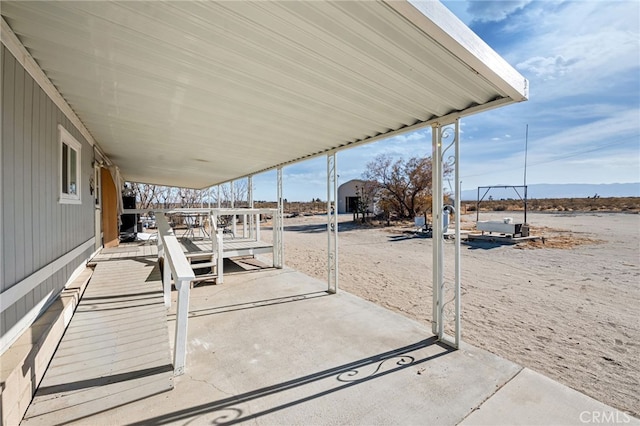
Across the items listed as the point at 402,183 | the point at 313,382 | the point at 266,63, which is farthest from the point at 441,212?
the point at 402,183

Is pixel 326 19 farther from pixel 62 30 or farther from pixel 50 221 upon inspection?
pixel 50 221

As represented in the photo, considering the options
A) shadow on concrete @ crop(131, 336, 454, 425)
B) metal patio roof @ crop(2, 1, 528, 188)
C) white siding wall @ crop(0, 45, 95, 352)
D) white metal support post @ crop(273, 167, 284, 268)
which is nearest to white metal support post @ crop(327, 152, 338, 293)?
metal patio roof @ crop(2, 1, 528, 188)

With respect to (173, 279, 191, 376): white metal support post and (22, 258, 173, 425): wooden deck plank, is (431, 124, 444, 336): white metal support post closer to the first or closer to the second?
(173, 279, 191, 376): white metal support post

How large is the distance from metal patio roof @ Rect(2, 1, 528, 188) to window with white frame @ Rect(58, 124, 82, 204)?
41 centimetres

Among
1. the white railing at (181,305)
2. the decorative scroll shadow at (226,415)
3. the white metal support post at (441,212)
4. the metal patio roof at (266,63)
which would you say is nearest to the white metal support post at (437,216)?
the white metal support post at (441,212)

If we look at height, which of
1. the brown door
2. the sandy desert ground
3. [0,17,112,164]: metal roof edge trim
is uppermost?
[0,17,112,164]: metal roof edge trim

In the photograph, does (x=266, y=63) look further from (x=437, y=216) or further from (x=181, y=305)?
(x=437, y=216)

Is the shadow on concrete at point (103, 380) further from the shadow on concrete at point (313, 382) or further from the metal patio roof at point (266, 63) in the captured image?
the metal patio roof at point (266, 63)

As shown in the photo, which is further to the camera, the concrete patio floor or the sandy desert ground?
the sandy desert ground

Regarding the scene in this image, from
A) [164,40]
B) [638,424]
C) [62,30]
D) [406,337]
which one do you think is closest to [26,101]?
[62,30]

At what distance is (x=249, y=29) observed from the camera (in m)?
1.63

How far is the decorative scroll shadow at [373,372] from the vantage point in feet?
7.84

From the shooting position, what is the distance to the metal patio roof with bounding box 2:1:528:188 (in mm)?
1526
